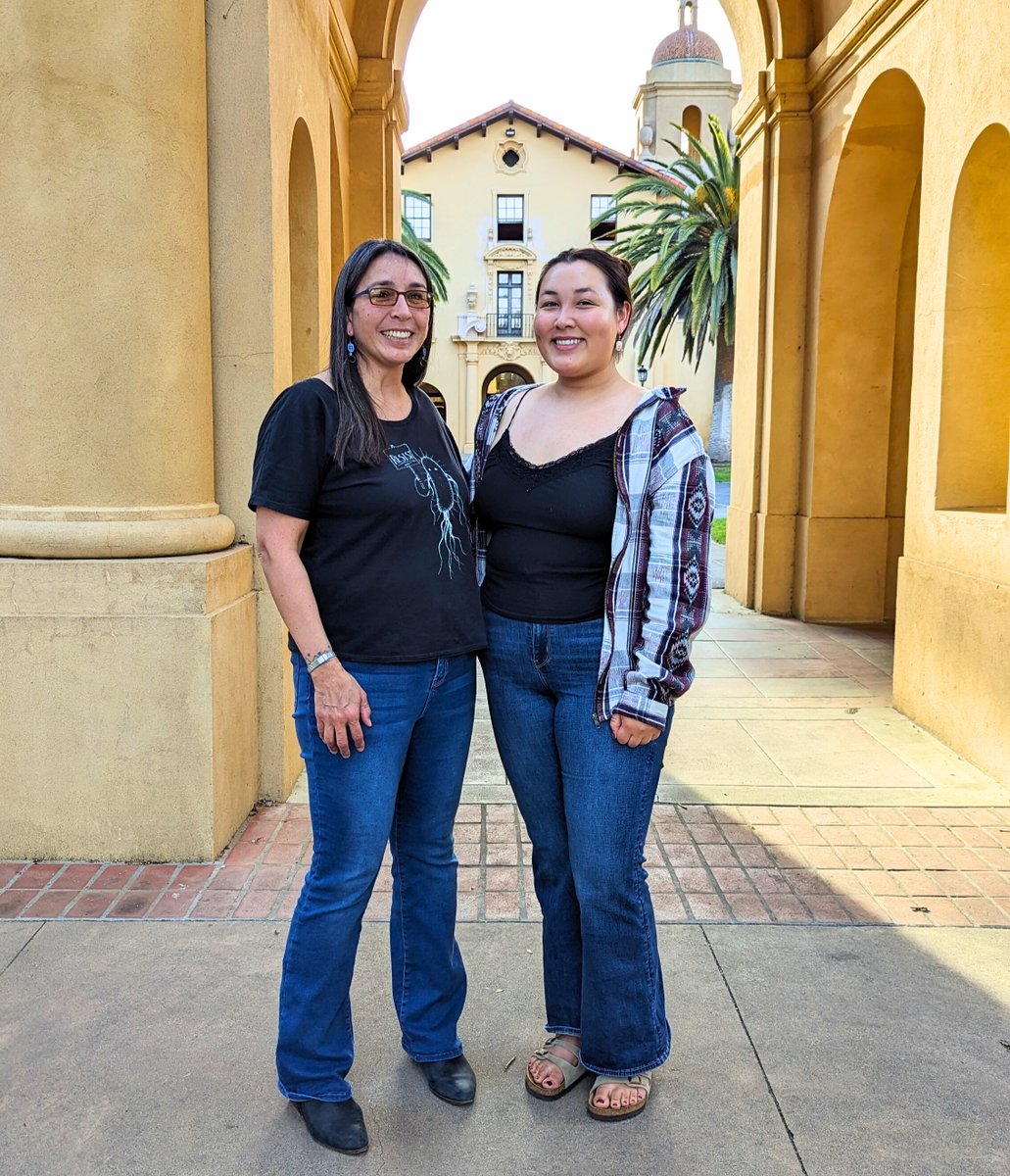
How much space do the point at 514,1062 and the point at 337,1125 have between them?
544 millimetres

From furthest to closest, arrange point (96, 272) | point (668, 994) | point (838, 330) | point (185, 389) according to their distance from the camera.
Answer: point (838, 330) < point (185, 389) < point (96, 272) < point (668, 994)

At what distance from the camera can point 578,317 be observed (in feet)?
8.13

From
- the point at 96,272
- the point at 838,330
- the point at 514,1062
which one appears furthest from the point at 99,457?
the point at 838,330

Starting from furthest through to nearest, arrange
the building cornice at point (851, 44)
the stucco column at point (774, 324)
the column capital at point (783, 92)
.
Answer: the stucco column at point (774, 324)
the column capital at point (783, 92)
the building cornice at point (851, 44)

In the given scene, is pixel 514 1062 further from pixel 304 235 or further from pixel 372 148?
pixel 372 148

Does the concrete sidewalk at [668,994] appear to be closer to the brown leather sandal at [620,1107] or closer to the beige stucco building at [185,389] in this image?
the brown leather sandal at [620,1107]

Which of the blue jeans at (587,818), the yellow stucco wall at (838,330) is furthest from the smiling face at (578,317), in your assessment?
the yellow stucco wall at (838,330)

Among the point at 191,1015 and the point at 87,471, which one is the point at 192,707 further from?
the point at 191,1015

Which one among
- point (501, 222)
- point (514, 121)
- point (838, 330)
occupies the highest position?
point (514, 121)

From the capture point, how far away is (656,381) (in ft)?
143

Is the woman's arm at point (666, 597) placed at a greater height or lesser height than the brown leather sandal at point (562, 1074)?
greater

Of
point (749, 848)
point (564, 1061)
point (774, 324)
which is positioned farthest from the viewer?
point (774, 324)

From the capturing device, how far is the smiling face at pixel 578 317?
2482mm

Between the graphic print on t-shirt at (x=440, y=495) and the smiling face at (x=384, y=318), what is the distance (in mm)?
217
